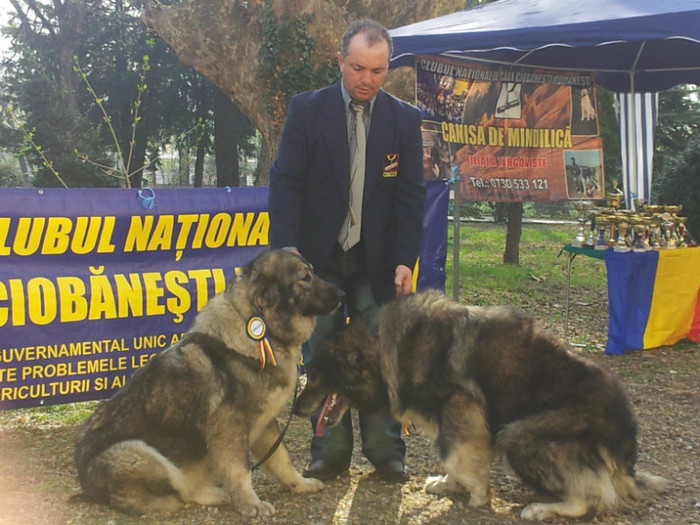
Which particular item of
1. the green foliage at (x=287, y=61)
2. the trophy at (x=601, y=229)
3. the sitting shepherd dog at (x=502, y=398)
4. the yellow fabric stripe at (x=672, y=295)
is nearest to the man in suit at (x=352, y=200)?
the sitting shepherd dog at (x=502, y=398)

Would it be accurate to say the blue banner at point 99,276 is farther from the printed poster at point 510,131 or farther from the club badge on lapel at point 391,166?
the printed poster at point 510,131

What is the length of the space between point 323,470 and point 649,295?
4609 mm

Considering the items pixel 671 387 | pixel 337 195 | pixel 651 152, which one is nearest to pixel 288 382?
pixel 337 195

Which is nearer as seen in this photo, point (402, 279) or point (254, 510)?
point (254, 510)

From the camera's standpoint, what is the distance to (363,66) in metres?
3.61

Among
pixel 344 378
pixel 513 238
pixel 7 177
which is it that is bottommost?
pixel 344 378

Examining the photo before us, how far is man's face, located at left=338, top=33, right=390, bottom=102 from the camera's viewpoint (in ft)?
11.7

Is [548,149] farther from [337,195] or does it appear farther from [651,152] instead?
[337,195]

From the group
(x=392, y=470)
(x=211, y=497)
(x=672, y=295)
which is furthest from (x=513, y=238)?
(x=211, y=497)

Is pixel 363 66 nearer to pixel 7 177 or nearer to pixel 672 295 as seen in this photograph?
pixel 672 295

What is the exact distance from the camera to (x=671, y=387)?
6.29 metres

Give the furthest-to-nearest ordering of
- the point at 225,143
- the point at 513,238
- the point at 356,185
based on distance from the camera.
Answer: the point at 225,143 < the point at 513,238 < the point at 356,185

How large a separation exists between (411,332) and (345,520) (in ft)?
3.52

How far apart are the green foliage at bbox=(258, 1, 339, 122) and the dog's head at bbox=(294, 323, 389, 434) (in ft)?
30.3
